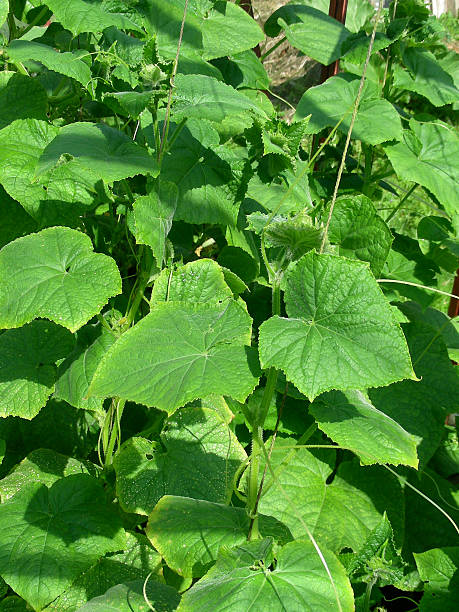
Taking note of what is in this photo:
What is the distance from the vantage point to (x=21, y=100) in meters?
1.72

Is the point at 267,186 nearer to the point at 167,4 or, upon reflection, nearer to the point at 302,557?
the point at 167,4

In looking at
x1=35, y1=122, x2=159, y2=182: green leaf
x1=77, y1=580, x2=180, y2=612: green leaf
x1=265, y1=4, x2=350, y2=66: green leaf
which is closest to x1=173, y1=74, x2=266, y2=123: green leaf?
x1=35, y1=122, x2=159, y2=182: green leaf

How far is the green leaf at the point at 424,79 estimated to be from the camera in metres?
1.98

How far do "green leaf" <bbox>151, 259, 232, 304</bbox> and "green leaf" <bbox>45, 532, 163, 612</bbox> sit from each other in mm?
539

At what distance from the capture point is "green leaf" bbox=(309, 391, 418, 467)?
1.02 meters

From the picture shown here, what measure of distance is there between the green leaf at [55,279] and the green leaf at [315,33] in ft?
3.61

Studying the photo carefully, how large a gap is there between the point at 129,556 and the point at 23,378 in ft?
1.47

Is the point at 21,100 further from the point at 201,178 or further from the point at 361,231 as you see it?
the point at 361,231

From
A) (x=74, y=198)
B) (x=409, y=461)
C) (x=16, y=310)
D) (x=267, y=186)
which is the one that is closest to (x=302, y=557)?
(x=409, y=461)

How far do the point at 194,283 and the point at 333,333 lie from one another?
0.43 metres

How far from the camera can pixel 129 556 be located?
55.9 inches

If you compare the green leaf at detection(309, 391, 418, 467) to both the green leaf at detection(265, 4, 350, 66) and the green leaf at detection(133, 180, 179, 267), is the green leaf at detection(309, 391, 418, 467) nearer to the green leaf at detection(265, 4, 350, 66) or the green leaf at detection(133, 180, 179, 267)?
the green leaf at detection(133, 180, 179, 267)

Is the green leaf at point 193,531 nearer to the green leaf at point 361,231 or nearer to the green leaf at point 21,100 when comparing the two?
the green leaf at point 361,231

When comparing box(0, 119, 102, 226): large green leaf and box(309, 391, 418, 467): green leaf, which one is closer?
box(309, 391, 418, 467): green leaf
